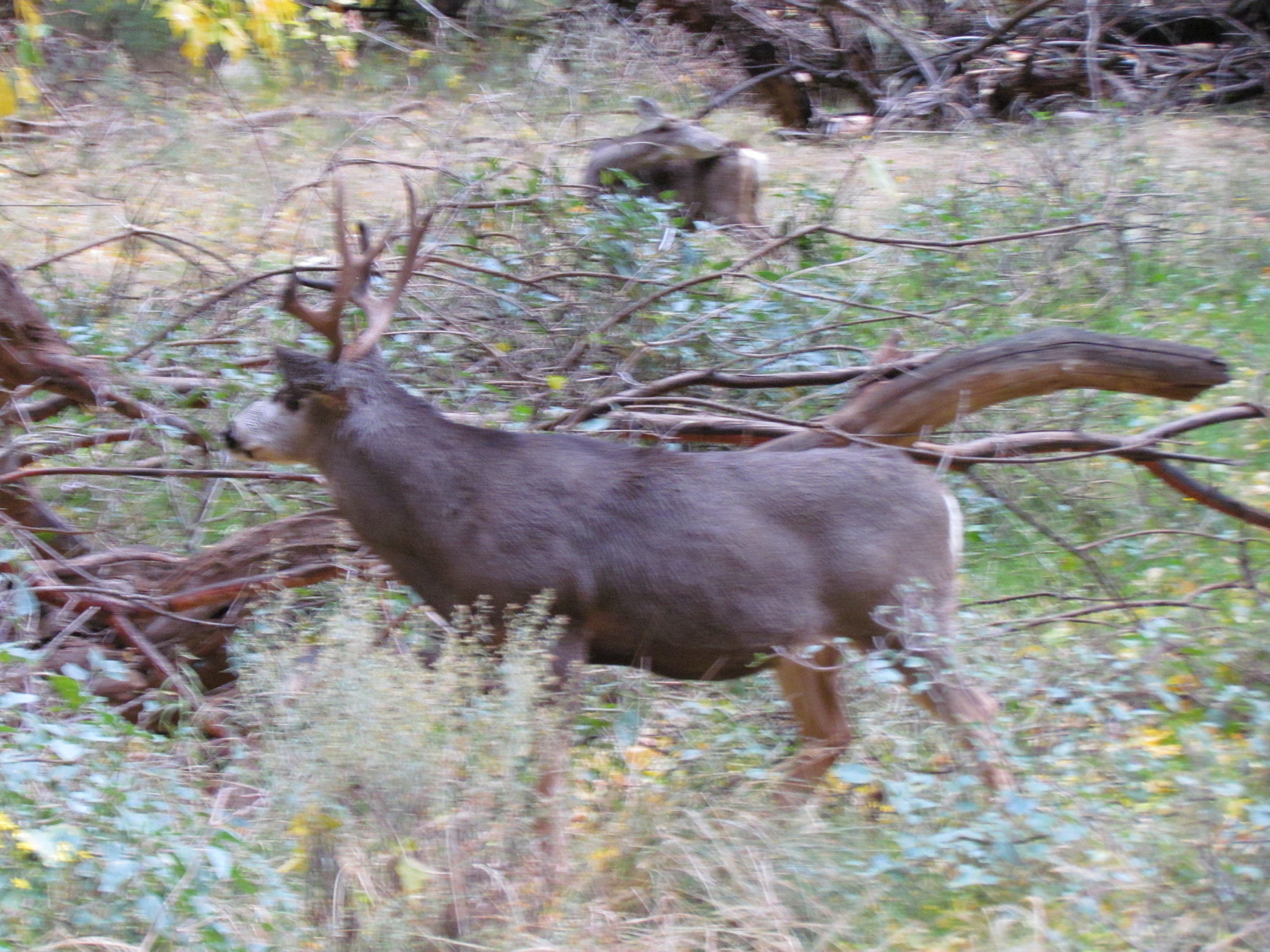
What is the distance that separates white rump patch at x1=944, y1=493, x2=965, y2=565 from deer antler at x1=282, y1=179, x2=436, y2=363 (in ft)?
7.70

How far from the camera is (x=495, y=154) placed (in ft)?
33.0

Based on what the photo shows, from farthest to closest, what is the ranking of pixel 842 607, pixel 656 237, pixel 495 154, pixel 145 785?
pixel 495 154, pixel 656 237, pixel 842 607, pixel 145 785

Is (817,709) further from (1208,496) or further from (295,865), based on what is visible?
(295,865)

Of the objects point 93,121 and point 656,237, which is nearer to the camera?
point 656,237

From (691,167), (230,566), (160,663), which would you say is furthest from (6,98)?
(691,167)

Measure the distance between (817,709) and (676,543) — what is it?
3.06ft

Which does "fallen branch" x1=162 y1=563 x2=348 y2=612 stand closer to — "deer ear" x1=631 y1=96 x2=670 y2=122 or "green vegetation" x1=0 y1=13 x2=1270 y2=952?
"green vegetation" x1=0 y1=13 x2=1270 y2=952

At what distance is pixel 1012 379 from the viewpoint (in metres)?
5.32

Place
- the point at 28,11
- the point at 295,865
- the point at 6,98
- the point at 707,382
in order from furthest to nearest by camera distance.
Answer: the point at 707,382 → the point at 28,11 → the point at 6,98 → the point at 295,865

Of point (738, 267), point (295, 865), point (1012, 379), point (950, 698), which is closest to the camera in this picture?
point (295, 865)

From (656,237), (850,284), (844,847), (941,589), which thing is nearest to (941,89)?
(850,284)

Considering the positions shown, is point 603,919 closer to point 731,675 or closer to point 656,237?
point 731,675

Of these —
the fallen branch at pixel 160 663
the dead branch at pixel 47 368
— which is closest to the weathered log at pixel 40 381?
the dead branch at pixel 47 368

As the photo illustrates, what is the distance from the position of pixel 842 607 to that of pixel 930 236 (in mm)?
4654
